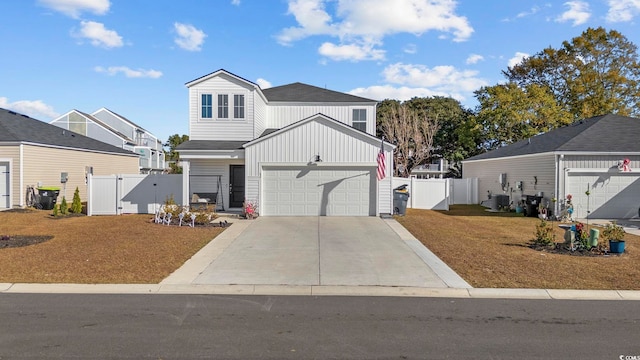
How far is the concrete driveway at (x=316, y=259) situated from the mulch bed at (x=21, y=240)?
4.87 m

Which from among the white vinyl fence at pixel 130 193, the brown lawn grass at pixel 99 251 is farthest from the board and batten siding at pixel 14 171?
the white vinyl fence at pixel 130 193

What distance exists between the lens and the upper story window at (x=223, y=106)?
66.5 feet

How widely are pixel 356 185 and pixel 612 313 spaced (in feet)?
39.6

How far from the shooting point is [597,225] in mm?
16297

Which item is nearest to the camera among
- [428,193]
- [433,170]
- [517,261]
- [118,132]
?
[517,261]

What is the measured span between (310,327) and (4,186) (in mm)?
20591

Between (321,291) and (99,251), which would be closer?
(321,291)

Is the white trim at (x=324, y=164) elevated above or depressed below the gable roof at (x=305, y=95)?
below

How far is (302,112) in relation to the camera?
2359 centimetres

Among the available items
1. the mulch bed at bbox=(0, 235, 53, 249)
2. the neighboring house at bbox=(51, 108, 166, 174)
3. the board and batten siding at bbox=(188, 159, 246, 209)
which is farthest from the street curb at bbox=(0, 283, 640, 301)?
the neighboring house at bbox=(51, 108, 166, 174)

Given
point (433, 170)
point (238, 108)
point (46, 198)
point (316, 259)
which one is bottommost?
point (316, 259)

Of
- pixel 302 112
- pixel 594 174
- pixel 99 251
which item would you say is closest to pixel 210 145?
pixel 302 112

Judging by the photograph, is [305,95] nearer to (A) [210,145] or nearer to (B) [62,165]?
(A) [210,145]

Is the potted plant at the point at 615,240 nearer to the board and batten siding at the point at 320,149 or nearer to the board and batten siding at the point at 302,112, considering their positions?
the board and batten siding at the point at 320,149
